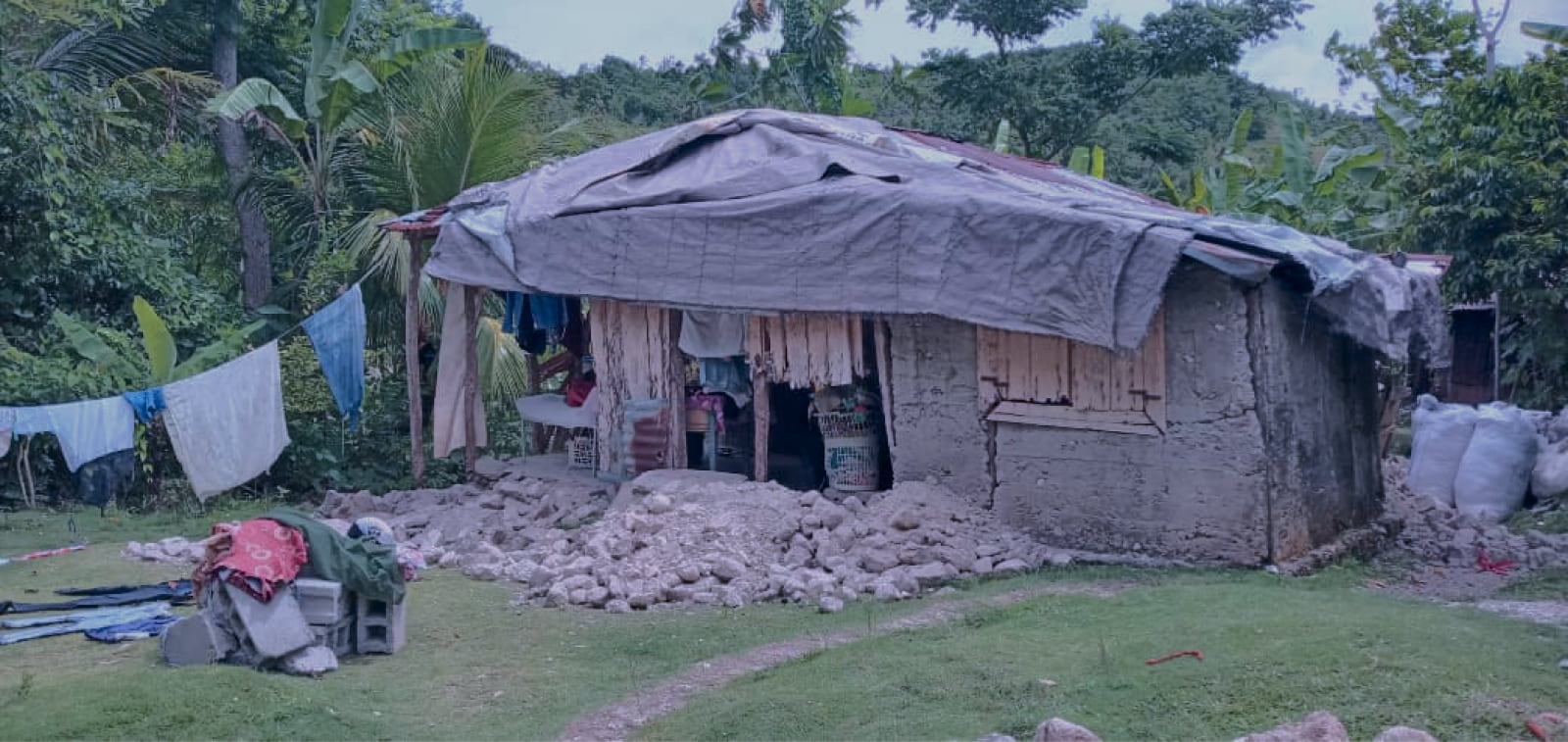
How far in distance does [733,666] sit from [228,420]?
278 inches

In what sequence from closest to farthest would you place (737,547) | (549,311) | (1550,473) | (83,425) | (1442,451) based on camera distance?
1. (737,547)
2. (83,425)
3. (1550,473)
4. (1442,451)
5. (549,311)

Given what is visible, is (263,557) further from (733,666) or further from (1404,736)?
(1404,736)

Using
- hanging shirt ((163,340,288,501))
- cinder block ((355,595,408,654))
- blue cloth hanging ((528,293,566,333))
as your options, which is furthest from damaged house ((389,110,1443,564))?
cinder block ((355,595,408,654))

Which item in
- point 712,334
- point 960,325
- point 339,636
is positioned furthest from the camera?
point 712,334

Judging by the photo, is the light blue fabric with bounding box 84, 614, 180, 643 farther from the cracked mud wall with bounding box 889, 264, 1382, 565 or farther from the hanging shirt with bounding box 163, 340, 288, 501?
the cracked mud wall with bounding box 889, 264, 1382, 565

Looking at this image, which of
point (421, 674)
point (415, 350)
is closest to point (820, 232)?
point (415, 350)

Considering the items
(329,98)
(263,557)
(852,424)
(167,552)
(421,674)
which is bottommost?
(421,674)

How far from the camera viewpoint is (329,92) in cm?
1516

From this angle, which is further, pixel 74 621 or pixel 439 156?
pixel 439 156

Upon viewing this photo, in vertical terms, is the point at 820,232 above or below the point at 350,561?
above

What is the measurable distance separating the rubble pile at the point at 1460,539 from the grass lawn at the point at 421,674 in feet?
10.1

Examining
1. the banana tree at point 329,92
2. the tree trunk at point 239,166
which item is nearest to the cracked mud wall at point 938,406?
the banana tree at point 329,92

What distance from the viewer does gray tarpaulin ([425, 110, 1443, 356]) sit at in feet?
31.6

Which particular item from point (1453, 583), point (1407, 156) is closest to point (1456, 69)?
point (1407, 156)
